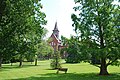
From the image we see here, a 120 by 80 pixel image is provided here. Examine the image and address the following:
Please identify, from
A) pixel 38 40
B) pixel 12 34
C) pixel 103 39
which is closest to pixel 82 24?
pixel 103 39

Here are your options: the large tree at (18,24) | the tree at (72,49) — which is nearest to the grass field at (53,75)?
the tree at (72,49)

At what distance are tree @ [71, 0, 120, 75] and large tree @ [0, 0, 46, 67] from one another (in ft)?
45.0

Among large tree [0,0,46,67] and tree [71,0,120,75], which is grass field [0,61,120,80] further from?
large tree [0,0,46,67]

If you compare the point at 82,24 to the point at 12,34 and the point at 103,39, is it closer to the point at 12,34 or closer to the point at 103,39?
the point at 103,39

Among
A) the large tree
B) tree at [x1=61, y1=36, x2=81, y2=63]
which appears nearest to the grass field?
tree at [x1=61, y1=36, x2=81, y2=63]

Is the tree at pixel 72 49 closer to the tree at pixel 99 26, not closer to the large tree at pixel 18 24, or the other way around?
the tree at pixel 99 26

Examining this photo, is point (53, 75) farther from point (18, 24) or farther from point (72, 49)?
point (18, 24)

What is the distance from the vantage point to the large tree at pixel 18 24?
16594 mm

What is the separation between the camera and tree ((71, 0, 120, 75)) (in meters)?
31.2

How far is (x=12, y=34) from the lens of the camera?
17078 mm

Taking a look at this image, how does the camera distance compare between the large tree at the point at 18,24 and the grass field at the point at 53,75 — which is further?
the grass field at the point at 53,75

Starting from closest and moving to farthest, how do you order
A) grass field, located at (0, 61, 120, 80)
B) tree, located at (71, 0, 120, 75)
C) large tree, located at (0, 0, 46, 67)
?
large tree, located at (0, 0, 46, 67) < grass field, located at (0, 61, 120, 80) < tree, located at (71, 0, 120, 75)

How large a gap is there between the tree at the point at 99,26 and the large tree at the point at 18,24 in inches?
540

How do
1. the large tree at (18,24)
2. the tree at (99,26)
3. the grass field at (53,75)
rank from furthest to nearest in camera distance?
the tree at (99,26)
the grass field at (53,75)
the large tree at (18,24)
